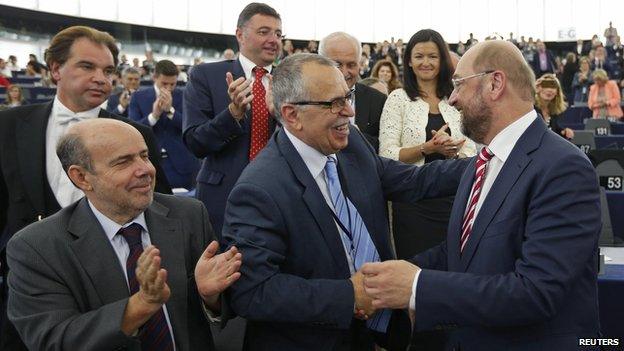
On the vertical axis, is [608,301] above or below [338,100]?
below

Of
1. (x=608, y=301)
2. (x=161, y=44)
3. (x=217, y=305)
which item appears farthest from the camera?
(x=161, y=44)

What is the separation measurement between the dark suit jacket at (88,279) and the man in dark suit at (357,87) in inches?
54.3

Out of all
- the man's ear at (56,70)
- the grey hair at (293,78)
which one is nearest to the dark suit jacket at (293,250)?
the grey hair at (293,78)

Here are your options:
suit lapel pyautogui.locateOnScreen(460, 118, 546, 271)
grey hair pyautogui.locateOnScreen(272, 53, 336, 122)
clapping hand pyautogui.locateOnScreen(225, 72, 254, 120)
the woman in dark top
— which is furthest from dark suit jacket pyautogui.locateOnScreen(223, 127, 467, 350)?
the woman in dark top

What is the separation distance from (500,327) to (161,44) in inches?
919

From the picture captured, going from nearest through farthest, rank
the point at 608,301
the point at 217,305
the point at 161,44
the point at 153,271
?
the point at 153,271 < the point at 217,305 < the point at 608,301 < the point at 161,44

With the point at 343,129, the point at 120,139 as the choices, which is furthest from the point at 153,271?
the point at 343,129

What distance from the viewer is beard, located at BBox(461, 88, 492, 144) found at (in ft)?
5.80

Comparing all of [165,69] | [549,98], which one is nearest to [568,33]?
[549,98]

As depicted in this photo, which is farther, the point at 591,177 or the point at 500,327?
the point at 500,327

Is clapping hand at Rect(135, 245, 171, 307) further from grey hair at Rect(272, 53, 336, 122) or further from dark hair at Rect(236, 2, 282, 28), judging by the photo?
dark hair at Rect(236, 2, 282, 28)

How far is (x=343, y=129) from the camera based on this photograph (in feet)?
6.24

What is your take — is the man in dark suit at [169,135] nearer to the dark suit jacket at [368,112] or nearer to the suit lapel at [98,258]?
the dark suit jacket at [368,112]

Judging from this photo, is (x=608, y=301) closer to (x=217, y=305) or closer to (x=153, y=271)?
(x=217, y=305)
